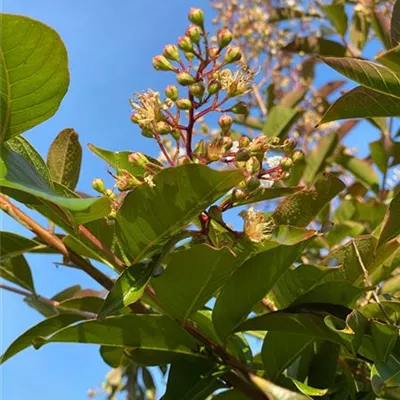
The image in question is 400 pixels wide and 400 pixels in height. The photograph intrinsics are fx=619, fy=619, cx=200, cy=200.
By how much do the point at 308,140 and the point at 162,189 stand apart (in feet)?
8.09

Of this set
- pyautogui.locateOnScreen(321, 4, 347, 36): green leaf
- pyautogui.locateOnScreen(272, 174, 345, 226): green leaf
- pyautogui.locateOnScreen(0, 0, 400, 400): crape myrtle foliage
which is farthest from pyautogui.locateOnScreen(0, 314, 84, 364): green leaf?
pyautogui.locateOnScreen(321, 4, 347, 36): green leaf

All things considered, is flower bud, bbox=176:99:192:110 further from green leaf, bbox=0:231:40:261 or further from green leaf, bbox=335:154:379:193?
green leaf, bbox=335:154:379:193

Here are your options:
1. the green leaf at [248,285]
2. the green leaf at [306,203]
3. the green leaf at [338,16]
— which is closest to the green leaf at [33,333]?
the green leaf at [248,285]

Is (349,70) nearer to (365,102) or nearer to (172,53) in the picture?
(365,102)

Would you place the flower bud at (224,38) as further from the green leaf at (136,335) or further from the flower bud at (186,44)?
the green leaf at (136,335)

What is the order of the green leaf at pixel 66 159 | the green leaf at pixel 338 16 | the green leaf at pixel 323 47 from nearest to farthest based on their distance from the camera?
1. the green leaf at pixel 66 159
2. the green leaf at pixel 338 16
3. the green leaf at pixel 323 47

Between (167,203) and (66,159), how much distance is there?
1.32ft

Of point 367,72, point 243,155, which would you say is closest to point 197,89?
point 243,155

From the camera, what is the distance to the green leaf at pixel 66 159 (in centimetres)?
117

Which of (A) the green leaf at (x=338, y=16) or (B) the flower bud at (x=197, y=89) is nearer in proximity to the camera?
(B) the flower bud at (x=197, y=89)

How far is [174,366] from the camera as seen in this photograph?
3.34 ft

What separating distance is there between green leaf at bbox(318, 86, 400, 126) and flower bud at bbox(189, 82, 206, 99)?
0.65 feet

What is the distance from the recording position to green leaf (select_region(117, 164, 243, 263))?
79cm

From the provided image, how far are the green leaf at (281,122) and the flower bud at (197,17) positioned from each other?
1.07 metres
